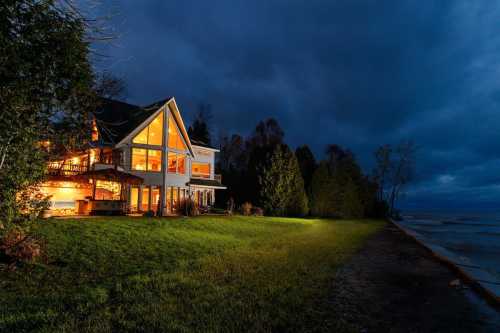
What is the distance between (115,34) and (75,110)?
2.32 metres

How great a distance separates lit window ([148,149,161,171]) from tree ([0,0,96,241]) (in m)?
19.8

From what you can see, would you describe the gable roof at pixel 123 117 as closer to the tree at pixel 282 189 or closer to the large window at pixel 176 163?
the large window at pixel 176 163

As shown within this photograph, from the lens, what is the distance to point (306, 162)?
5275cm

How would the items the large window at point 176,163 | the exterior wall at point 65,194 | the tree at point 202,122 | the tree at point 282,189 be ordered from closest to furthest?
the exterior wall at point 65,194
the large window at point 176,163
the tree at point 282,189
the tree at point 202,122

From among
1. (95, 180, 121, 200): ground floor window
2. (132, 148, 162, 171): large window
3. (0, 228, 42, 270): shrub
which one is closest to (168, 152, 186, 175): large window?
(132, 148, 162, 171): large window

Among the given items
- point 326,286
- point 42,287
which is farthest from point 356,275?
point 42,287

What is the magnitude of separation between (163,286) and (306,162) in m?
47.7

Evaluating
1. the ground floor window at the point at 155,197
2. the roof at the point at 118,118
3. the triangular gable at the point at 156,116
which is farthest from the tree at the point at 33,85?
the ground floor window at the point at 155,197

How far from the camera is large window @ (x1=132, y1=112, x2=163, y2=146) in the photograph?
25.9 m

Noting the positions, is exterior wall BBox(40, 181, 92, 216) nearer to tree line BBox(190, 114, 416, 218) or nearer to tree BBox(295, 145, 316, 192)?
tree line BBox(190, 114, 416, 218)

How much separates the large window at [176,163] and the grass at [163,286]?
50.4 ft

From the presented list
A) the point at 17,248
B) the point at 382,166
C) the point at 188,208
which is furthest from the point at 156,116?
the point at 382,166

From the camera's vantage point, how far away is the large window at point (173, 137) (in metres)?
27.8

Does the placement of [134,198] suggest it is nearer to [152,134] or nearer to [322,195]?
[152,134]
